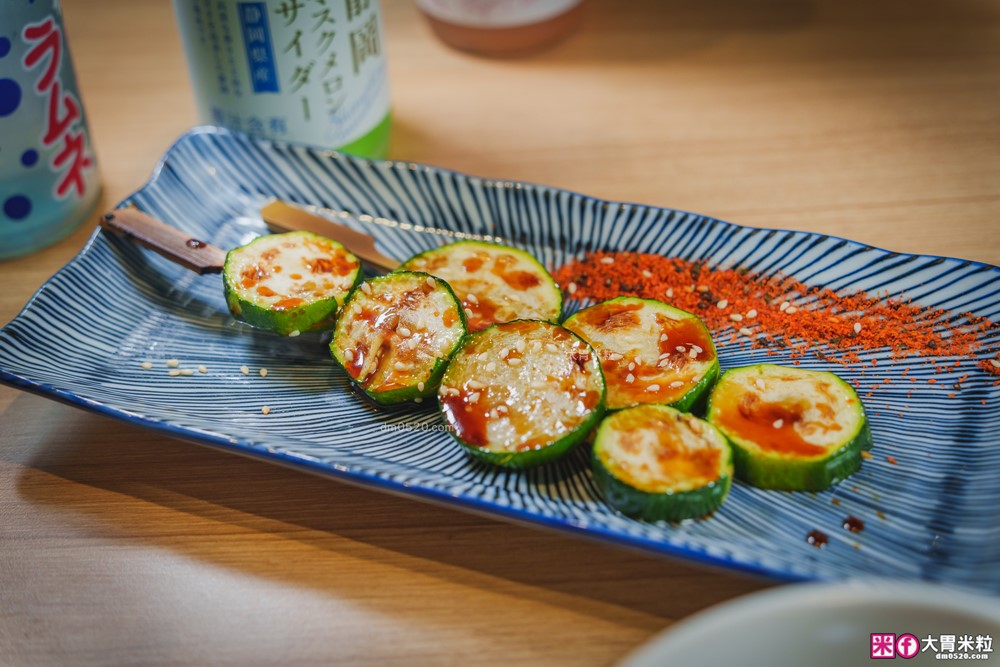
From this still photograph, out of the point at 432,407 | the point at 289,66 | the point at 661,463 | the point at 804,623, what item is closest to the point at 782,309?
the point at 661,463

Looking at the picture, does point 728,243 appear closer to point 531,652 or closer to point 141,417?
point 531,652

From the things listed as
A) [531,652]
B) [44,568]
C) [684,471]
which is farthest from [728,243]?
[44,568]

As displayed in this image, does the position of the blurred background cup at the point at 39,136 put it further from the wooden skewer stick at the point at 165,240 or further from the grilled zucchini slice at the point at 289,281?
the grilled zucchini slice at the point at 289,281

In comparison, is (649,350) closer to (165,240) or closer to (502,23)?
(165,240)

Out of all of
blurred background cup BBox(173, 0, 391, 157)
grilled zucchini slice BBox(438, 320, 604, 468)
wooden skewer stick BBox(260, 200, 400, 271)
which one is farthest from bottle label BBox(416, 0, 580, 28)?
grilled zucchini slice BBox(438, 320, 604, 468)

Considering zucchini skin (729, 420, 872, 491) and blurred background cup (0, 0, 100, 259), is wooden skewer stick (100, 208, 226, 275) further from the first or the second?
zucchini skin (729, 420, 872, 491)
